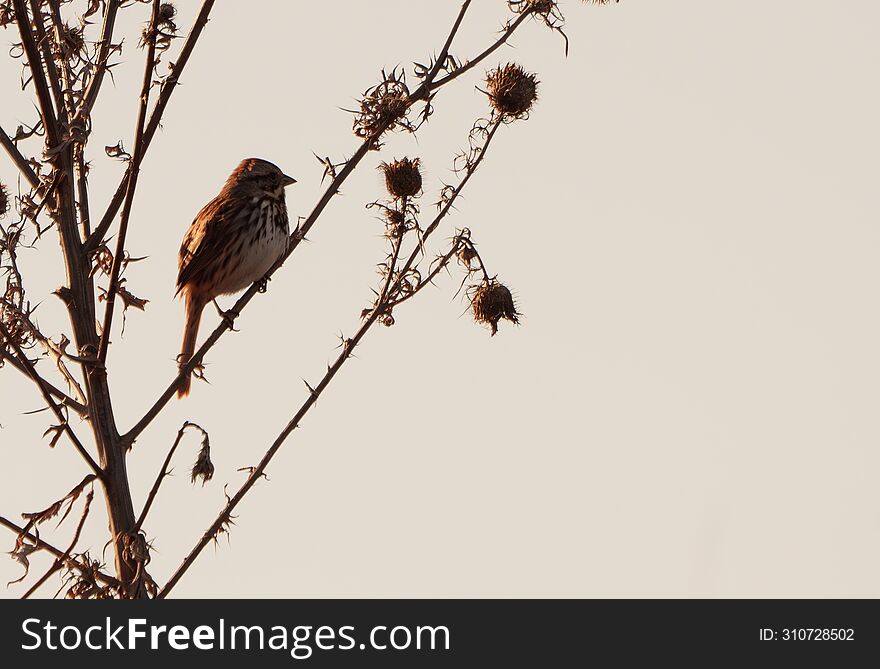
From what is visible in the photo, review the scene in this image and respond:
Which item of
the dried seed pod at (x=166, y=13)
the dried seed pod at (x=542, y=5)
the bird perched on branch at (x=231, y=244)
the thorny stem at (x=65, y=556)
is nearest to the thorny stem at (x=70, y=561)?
the thorny stem at (x=65, y=556)

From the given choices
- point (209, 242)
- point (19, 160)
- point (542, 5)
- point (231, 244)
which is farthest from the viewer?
point (209, 242)

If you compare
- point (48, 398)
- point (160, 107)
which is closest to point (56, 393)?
point (48, 398)

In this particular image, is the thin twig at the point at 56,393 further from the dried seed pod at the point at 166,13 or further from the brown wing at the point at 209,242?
the brown wing at the point at 209,242

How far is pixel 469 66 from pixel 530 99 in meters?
1.03

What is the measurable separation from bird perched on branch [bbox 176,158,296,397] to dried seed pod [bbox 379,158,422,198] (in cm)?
267

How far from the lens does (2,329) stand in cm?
372

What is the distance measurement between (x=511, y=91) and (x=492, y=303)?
874 mm

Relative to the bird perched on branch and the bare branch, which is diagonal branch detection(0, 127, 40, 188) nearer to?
the bare branch

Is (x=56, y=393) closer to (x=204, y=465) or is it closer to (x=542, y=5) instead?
(x=204, y=465)

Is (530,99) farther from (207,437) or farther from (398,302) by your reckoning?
(207,437)

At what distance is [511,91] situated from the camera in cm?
536

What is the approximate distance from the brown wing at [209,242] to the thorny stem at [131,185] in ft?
13.3

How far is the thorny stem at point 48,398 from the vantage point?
363 centimetres

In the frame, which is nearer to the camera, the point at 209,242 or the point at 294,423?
the point at 294,423
